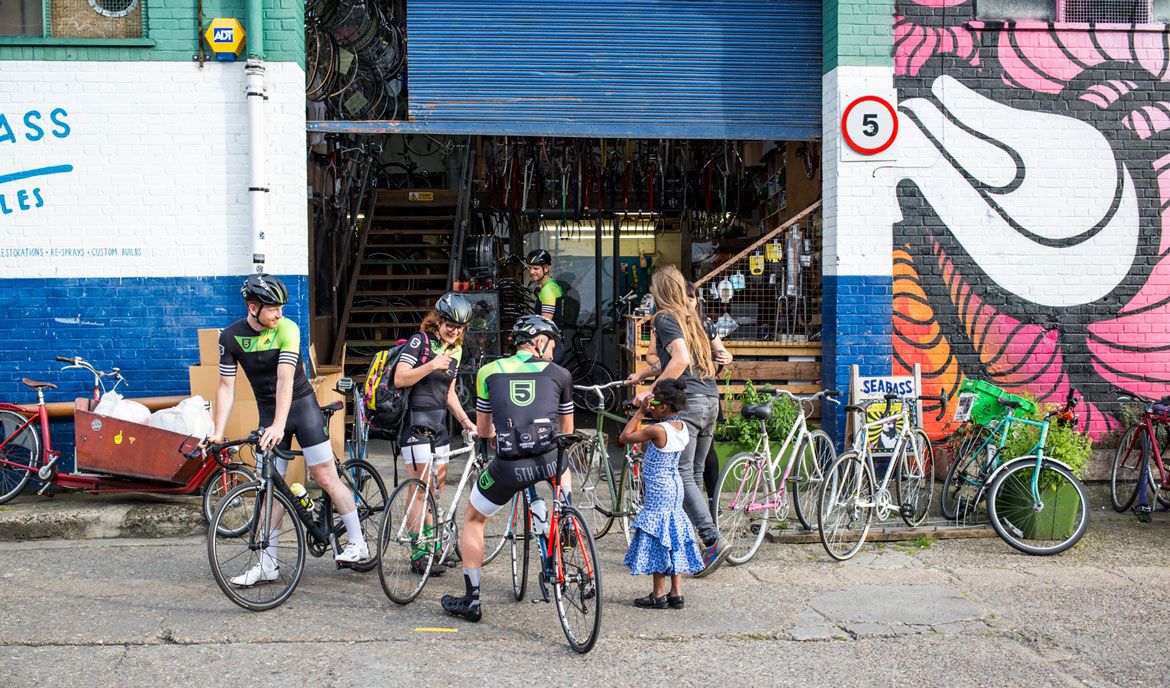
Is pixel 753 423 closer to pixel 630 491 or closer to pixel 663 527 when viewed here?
pixel 630 491

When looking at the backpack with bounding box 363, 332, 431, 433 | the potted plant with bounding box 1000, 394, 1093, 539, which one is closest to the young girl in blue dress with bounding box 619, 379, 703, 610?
the backpack with bounding box 363, 332, 431, 433

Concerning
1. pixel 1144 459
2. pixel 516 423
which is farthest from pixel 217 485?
pixel 1144 459

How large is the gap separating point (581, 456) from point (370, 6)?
568cm

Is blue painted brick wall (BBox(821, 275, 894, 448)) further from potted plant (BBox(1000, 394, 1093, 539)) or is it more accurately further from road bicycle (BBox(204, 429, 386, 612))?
road bicycle (BBox(204, 429, 386, 612))

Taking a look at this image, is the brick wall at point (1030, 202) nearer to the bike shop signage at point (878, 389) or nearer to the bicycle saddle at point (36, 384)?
the bike shop signage at point (878, 389)

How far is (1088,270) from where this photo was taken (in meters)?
9.73

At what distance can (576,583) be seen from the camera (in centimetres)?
540

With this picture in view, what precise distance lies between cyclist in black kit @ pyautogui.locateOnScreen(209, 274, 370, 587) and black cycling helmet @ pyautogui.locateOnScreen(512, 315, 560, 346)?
1.42m

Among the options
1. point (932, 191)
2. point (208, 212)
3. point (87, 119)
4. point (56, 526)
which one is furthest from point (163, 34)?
A: point (932, 191)

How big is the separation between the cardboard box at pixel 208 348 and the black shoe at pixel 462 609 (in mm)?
3736

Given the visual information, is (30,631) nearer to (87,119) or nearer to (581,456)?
(581,456)

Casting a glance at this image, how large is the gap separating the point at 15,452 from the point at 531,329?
5.43m

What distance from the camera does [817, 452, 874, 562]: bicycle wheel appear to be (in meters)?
7.20

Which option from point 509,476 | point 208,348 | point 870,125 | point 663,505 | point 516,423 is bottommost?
point 663,505
